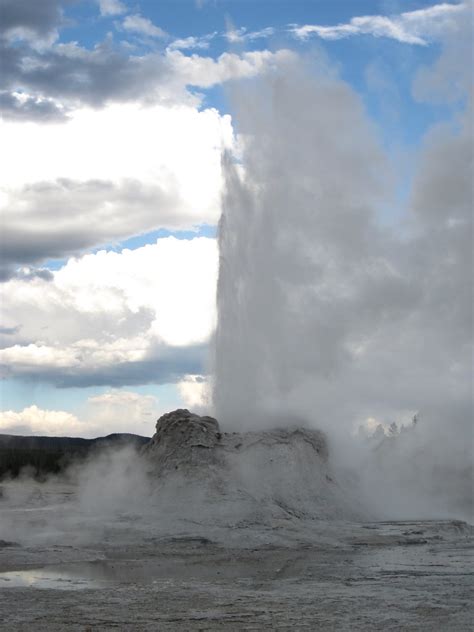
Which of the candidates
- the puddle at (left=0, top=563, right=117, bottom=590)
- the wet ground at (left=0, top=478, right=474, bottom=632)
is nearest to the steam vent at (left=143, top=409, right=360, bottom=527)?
the wet ground at (left=0, top=478, right=474, bottom=632)

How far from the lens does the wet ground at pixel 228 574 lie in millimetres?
Answer: 9346

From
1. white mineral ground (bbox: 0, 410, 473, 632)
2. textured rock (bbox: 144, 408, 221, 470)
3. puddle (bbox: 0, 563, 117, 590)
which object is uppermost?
textured rock (bbox: 144, 408, 221, 470)

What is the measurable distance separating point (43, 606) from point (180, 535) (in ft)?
21.8

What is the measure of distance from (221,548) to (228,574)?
288cm

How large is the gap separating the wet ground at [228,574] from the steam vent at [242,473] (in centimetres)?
84

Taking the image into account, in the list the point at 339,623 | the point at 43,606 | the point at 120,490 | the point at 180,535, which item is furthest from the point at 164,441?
the point at 339,623

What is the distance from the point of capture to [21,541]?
16.0m

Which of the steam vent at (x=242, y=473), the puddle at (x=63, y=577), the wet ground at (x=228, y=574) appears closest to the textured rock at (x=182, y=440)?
the steam vent at (x=242, y=473)

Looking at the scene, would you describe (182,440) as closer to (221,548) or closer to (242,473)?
(242,473)

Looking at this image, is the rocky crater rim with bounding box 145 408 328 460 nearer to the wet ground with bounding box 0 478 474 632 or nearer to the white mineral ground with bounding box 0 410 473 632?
the white mineral ground with bounding box 0 410 473 632

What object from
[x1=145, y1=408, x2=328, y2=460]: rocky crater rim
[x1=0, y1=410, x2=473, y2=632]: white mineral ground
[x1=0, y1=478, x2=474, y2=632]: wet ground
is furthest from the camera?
[x1=145, y1=408, x2=328, y2=460]: rocky crater rim

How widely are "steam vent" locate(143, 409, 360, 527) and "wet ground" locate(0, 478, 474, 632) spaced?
33.3 inches

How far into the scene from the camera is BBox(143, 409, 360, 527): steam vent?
61.0ft

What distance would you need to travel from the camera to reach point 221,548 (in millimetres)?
15750
